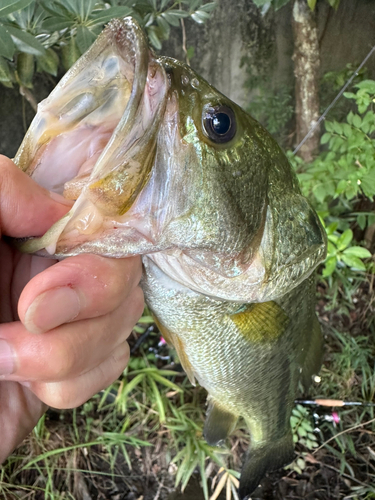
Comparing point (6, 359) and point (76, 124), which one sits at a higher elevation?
point (76, 124)

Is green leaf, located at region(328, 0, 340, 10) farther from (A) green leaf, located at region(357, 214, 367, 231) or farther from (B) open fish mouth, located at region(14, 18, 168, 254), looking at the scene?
(B) open fish mouth, located at region(14, 18, 168, 254)

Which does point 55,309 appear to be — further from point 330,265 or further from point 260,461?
point 330,265

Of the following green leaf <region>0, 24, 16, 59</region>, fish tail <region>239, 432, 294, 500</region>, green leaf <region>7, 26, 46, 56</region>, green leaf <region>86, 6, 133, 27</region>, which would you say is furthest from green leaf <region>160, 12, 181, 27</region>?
fish tail <region>239, 432, 294, 500</region>

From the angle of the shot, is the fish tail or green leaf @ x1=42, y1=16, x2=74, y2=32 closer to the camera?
green leaf @ x1=42, y1=16, x2=74, y2=32

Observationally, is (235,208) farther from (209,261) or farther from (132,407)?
(132,407)

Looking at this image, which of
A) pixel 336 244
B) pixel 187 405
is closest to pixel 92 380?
pixel 187 405

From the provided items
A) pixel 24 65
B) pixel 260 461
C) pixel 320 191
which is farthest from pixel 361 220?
pixel 24 65
